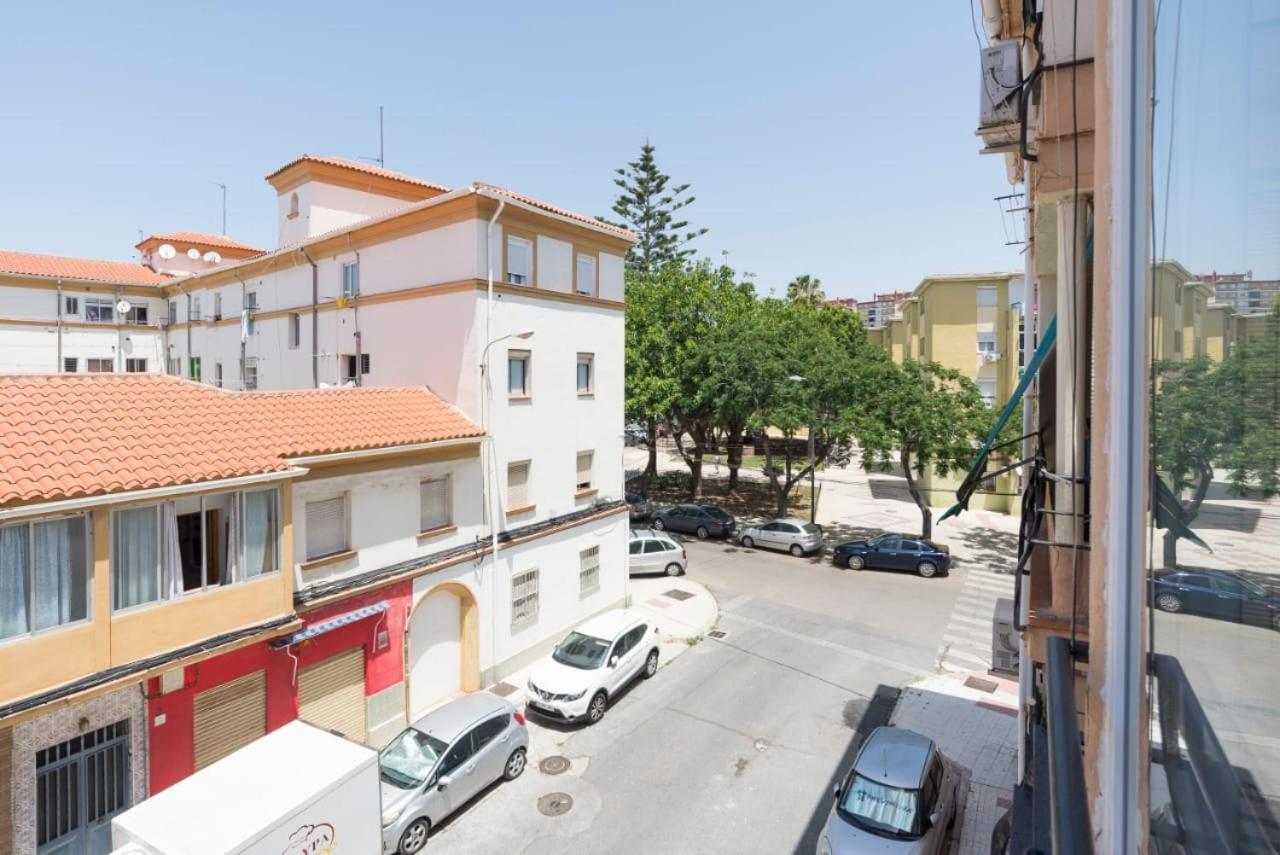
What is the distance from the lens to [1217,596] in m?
1.39

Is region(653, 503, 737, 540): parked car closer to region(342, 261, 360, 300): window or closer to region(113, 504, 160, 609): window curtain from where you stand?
region(342, 261, 360, 300): window

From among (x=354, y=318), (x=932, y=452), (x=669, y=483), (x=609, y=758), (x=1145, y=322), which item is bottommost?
(x=609, y=758)

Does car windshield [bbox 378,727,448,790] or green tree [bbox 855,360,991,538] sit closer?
car windshield [bbox 378,727,448,790]

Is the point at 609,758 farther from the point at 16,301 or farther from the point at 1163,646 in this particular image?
the point at 16,301

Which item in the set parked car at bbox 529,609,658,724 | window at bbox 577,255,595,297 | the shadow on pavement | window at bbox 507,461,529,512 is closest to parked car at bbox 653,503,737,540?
parked car at bbox 529,609,658,724

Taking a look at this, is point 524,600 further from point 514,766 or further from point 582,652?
point 514,766

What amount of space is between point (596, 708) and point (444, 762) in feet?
12.6

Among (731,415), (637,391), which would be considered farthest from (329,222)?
(731,415)

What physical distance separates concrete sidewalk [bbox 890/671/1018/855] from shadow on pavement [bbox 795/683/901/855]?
0.93ft

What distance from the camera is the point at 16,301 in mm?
30984

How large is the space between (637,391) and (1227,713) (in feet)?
86.6

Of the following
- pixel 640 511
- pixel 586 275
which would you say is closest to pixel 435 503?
pixel 586 275

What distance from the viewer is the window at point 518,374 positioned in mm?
15328

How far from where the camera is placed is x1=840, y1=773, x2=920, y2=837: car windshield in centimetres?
905
